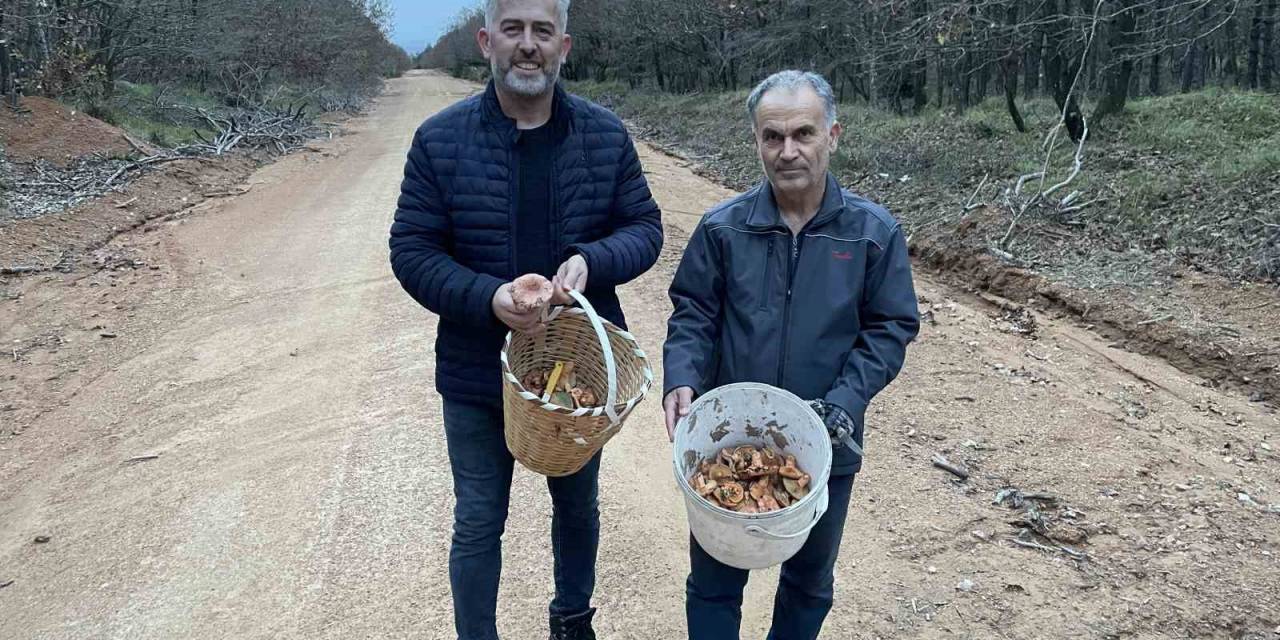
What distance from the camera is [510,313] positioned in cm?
222

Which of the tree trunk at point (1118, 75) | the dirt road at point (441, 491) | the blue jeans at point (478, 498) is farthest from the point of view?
the tree trunk at point (1118, 75)

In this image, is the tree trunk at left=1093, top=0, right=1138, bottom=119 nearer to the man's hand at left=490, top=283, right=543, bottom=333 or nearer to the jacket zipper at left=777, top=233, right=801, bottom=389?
the jacket zipper at left=777, top=233, right=801, bottom=389

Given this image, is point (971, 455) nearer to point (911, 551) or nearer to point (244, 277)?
point (911, 551)

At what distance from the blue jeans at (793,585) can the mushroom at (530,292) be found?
0.77 metres

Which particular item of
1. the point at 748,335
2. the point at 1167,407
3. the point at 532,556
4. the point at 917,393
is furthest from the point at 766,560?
the point at 1167,407

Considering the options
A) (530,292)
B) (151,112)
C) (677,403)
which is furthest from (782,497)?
(151,112)

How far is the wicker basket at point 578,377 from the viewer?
215 cm

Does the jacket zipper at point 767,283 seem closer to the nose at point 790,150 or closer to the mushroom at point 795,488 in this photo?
the nose at point 790,150

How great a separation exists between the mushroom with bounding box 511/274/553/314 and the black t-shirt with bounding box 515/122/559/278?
0.21m

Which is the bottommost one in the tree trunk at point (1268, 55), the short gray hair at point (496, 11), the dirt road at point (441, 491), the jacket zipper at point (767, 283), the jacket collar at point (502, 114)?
the dirt road at point (441, 491)

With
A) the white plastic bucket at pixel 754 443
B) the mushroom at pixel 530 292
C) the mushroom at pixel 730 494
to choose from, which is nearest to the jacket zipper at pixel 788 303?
→ the white plastic bucket at pixel 754 443

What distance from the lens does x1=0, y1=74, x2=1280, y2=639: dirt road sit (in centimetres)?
323

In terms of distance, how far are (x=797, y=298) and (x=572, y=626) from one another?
4.39ft

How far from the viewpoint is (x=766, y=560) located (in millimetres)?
2076
